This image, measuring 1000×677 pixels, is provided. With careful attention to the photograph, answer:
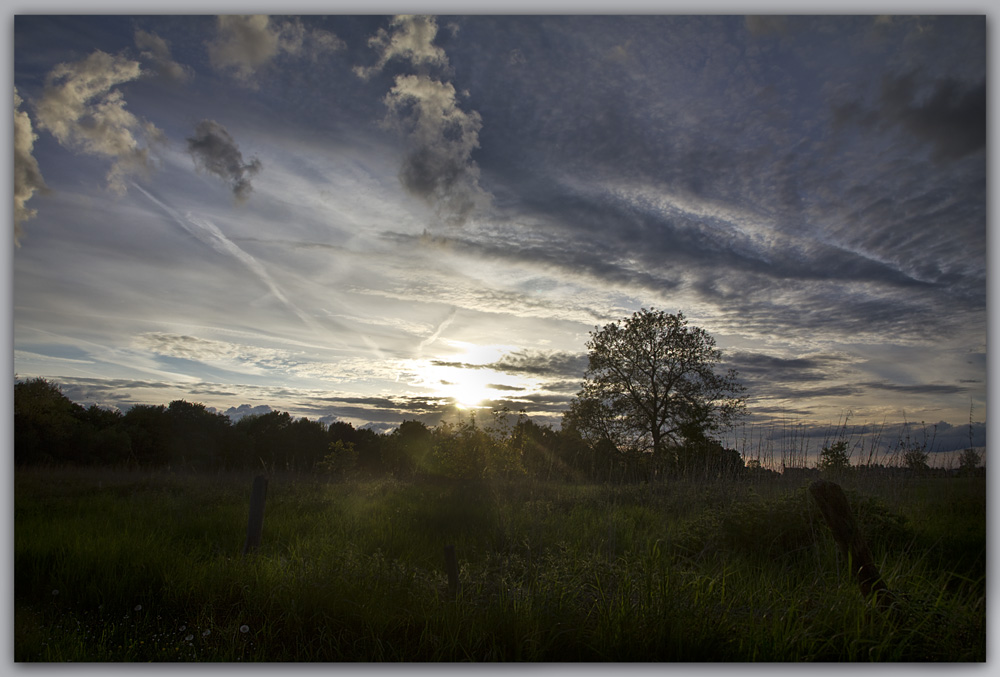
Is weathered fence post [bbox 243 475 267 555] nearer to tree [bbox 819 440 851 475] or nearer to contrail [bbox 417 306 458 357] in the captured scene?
contrail [bbox 417 306 458 357]

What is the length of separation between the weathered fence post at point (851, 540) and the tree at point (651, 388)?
436 inches

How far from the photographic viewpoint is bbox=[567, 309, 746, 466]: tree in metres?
14.9

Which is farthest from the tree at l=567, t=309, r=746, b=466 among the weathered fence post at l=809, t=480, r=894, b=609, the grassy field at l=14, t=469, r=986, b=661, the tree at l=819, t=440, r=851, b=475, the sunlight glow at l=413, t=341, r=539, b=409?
the weathered fence post at l=809, t=480, r=894, b=609

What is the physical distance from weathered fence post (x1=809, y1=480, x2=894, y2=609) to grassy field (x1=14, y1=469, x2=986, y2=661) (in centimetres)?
12

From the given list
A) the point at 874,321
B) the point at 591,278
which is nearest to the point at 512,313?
the point at 591,278

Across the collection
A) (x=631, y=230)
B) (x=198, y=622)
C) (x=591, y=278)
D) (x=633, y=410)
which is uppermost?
(x=631, y=230)

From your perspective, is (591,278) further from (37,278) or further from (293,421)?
(293,421)

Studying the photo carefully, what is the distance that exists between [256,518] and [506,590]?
2.75 meters

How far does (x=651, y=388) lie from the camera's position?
16.2 metres

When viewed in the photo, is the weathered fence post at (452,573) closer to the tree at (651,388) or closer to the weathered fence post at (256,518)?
the weathered fence post at (256,518)

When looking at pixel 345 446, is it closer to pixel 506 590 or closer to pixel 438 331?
pixel 438 331

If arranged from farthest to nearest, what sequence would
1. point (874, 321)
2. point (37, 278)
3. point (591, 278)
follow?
point (591, 278)
point (874, 321)
point (37, 278)

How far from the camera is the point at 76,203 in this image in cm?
426

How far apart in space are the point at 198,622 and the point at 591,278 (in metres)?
4.22
